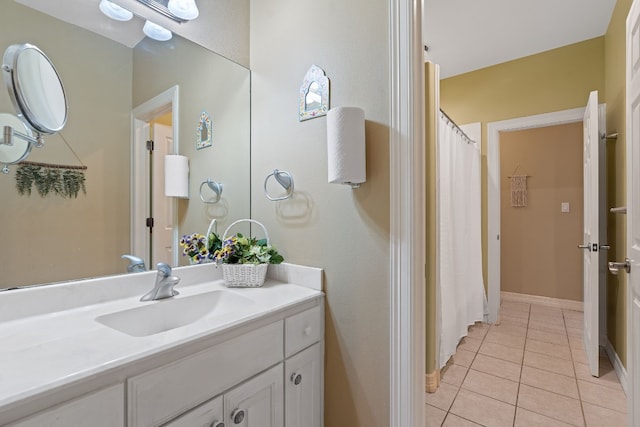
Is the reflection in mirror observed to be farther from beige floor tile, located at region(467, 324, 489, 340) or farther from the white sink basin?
beige floor tile, located at region(467, 324, 489, 340)

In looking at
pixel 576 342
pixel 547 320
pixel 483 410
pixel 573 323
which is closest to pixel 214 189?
pixel 483 410

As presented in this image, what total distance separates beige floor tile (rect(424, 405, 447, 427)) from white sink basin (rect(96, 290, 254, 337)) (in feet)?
4.10

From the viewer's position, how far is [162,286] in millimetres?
1153

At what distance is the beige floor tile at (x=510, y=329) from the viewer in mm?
2760

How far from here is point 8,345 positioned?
0.75 meters

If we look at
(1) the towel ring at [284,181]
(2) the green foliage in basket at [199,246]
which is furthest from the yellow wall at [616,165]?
(2) the green foliage in basket at [199,246]

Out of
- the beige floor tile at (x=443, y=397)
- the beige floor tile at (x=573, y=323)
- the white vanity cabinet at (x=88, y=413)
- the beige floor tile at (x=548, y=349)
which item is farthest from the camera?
the beige floor tile at (x=573, y=323)

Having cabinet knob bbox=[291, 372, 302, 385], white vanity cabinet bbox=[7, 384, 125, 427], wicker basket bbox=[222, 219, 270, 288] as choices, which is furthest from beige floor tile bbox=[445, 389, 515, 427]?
white vanity cabinet bbox=[7, 384, 125, 427]

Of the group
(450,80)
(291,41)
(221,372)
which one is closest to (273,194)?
(291,41)

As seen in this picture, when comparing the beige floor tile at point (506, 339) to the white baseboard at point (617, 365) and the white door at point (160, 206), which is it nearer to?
the white baseboard at point (617, 365)

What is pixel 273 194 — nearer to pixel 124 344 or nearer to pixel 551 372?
pixel 124 344

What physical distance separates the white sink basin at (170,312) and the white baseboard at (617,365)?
7.83 feet

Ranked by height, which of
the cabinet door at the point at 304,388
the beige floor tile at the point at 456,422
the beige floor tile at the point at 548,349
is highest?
the cabinet door at the point at 304,388

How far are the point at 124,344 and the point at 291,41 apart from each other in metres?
1.43
